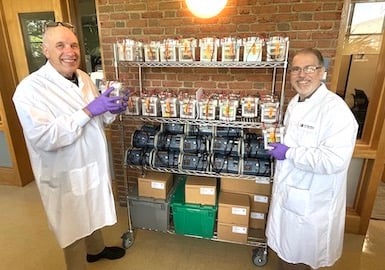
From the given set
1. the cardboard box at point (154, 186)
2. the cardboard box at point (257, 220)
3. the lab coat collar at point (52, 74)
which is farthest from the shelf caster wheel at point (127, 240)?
the lab coat collar at point (52, 74)

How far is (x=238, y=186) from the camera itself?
2145mm

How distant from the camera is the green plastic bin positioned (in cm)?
204

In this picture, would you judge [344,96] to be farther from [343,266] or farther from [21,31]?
[21,31]

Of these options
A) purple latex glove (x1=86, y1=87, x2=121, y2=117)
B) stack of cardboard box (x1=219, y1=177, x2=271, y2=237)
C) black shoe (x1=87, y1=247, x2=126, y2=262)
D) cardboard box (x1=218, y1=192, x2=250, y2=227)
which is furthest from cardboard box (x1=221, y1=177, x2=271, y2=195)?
purple latex glove (x1=86, y1=87, x2=121, y2=117)

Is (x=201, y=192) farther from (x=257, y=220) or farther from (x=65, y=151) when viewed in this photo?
(x=65, y=151)

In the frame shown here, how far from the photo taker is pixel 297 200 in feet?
4.91

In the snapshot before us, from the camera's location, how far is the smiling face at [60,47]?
1.46m

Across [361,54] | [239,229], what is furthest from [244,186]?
[361,54]

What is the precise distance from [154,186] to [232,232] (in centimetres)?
70

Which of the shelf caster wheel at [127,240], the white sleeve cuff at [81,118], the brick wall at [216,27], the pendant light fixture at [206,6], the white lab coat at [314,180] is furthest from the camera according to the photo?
the shelf caster wheel at [127,240]

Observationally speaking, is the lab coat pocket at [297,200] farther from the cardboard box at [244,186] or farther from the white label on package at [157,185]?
the white label on package at [157,185]

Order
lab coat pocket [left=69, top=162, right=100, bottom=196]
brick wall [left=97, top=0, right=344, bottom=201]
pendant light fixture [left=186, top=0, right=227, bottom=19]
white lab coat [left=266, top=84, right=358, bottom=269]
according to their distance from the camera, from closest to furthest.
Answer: white lab coat [left=266, top=84, right=358, bottom=269], lab coat pocket [left=69, top=162, right=100, bottom=196], pendant light fixture [left=186, top=0, right=227, bottom=19], brick wall [left=97, top=0, right=344, bottom=201]

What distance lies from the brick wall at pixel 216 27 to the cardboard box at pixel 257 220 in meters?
0.99

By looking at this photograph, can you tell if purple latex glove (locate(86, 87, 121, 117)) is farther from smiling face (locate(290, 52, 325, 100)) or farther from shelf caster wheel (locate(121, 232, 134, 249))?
shelf caster wheel (locate(121, 232, 134, 249))
